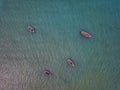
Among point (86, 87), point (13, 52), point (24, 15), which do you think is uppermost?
point (24, 15)

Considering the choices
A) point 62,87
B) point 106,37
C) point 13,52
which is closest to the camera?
point 62,87

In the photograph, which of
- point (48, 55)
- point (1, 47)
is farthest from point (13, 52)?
point (48, 55)

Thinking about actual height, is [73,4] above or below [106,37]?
above

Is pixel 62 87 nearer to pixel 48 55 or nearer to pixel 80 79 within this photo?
pixel 80 79

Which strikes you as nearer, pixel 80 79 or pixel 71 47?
pixel 80 79

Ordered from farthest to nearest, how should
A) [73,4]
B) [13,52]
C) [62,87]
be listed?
[73,4]
[13,52]
[62,87]

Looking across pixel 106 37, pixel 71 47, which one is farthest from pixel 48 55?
pixel 106 37
